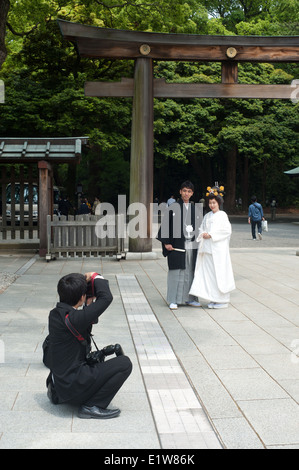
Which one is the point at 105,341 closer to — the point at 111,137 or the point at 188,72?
the point at 111,137

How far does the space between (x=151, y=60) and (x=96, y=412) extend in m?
11.7

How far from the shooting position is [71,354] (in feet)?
13.5

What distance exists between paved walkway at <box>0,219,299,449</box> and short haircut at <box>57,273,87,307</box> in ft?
2.83

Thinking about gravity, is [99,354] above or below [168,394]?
above

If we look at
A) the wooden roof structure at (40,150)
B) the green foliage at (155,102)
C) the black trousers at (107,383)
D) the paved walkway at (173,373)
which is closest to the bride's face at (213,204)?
the paved walkway at (173,373)

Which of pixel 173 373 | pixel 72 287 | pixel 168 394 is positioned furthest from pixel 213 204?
pixel 72 287

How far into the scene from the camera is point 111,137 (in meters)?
25.5

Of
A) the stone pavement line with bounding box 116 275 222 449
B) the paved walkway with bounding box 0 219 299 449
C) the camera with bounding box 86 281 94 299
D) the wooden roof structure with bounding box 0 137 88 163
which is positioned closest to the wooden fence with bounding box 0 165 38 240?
the wooden roof structure with bounding box 0 137 88 163

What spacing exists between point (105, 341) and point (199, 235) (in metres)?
2.74

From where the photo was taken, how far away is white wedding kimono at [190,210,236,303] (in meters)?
8.20

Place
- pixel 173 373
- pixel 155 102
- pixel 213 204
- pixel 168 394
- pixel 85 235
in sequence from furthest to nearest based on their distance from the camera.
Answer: pixel 155 102, pixel 85 235, pixel 213 204, pixel 173 373, pixel 168 394

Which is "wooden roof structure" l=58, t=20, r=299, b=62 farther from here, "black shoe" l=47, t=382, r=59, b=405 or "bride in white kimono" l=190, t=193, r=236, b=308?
"black shoe" l=47, t=382, r=59, b=405

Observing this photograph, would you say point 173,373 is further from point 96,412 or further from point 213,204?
point 213,204

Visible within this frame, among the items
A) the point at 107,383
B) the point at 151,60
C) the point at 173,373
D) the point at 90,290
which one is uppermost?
the point at 151,60
